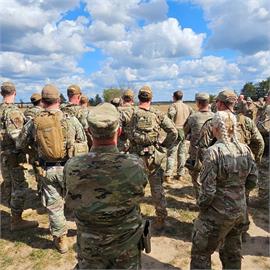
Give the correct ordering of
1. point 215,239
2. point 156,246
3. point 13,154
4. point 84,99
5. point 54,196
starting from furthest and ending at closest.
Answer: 1. point 84,99
2. point 13,154
3. point 156,246
4. point 54,196
5. point 215,239

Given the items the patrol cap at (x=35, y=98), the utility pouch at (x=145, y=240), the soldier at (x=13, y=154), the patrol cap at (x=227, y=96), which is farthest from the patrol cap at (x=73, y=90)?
the utility pouch at (x=145, y=240)

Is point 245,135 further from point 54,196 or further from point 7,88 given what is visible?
point 7,88

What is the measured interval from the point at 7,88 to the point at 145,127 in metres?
2.64

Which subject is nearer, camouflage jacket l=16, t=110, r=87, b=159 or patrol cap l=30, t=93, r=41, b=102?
camouflage jacket l=16, t=110, r=87, b=159

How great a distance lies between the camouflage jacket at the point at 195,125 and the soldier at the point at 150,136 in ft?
2.28

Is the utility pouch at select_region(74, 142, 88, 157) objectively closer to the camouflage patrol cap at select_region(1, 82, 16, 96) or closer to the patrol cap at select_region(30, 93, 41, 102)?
the camouflage patrol cap at select_region(1, 82, 16, 96)

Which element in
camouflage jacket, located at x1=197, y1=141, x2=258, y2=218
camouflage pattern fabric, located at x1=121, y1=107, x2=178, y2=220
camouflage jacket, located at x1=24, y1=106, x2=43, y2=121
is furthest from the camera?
camouflage jacket, located at x1=24, y1=106, x2=43, y2=121

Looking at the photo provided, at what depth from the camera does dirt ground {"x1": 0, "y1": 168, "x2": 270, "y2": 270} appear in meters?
5.44

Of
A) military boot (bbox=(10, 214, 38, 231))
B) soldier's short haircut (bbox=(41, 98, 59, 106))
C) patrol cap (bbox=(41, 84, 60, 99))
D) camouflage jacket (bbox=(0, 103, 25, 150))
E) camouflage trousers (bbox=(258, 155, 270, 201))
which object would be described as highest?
patrol cap (bbox=(41, 84, 60, 99))

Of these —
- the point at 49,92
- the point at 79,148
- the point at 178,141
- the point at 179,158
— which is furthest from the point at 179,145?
the point at 49,92

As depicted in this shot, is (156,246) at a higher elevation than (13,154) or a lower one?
lower

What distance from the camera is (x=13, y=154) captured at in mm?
6746

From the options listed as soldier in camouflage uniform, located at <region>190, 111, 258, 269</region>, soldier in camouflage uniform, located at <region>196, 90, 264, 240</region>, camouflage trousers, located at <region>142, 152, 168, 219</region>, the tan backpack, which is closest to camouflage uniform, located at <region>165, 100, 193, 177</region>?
camouflage trousers, located at <region>142, 152, 168, 219</region>

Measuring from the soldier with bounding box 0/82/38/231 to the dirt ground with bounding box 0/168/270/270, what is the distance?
30 centimetres
